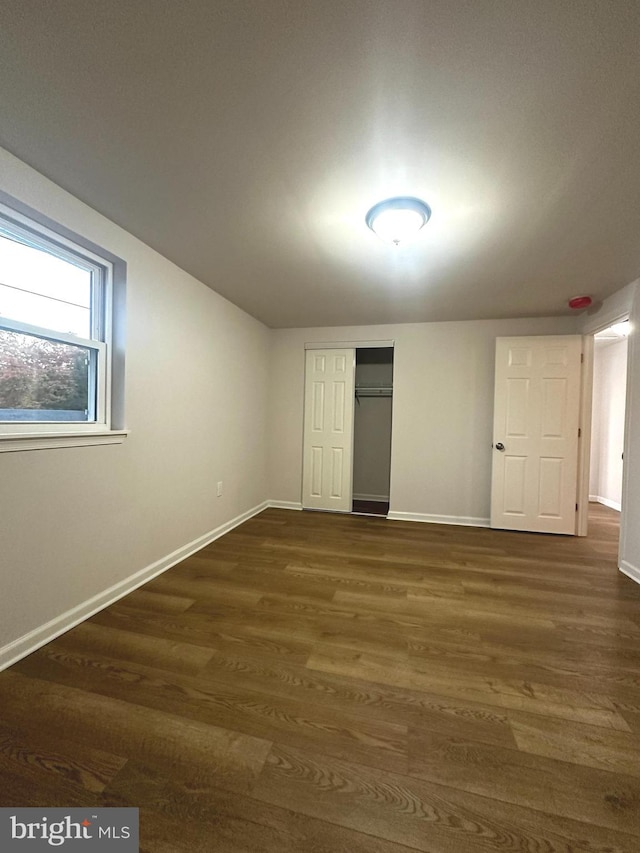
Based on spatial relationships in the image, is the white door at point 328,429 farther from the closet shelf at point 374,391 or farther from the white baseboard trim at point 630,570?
the white baseboard trim at point 630,570

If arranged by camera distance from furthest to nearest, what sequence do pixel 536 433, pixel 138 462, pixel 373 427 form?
1. pixel 373 427
2. pixel 536 433
3. pixel 138 462

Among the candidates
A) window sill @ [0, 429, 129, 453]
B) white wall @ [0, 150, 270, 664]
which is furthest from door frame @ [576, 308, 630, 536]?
window sill @ [0, 429, 129, 453]

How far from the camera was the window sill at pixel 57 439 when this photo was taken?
5.26 ft

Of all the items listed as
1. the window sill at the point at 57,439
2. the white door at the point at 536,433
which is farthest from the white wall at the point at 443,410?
the window sill at the point at 57,439

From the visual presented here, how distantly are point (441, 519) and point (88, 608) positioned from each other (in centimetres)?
349

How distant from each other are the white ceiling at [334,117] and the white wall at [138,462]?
375 millimetres

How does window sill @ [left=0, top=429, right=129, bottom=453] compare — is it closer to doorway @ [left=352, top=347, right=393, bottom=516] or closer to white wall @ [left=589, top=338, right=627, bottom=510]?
doorway @ [left=352, top=347, right=393, bottom=516]

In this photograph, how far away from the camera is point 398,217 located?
6.04 feet

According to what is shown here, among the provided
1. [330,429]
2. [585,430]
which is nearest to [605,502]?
[585,430]

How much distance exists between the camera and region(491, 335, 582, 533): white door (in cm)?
359

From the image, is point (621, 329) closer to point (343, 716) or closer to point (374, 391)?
point (374, 391)

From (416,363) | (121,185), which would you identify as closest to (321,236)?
(121,185)

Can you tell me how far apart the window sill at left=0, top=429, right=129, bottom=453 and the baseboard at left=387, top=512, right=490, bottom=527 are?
123 inches

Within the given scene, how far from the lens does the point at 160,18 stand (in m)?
1.00
